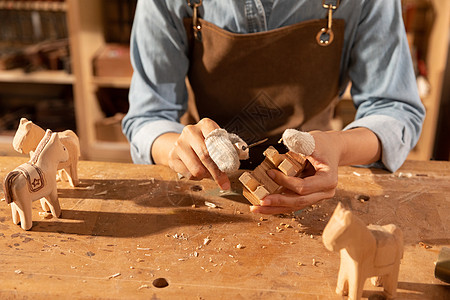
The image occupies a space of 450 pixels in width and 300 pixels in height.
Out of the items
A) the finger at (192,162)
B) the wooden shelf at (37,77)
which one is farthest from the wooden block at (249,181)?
the wooden shelf at (37,77)

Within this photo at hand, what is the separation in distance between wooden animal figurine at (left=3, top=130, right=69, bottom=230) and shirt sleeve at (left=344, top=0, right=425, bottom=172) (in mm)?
732

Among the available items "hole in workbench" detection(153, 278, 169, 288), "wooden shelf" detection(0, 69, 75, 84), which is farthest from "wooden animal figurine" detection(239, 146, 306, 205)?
"wooden shelf" detection(0, 69, 75, 84)

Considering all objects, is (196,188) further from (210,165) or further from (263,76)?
(263,76)

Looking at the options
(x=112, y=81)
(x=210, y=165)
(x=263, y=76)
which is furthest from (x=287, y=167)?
(x=112, y=81)

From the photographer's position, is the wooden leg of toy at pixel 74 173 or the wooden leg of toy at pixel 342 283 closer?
the wooden leg of toy at pixel 342 283

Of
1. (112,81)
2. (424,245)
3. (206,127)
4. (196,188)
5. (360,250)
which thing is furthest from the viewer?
(112,81)

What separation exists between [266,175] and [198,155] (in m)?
0.15

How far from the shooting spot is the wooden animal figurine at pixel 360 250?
2.27ft

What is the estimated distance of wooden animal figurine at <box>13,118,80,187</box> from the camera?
991 mm

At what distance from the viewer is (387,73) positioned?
1.25 metres

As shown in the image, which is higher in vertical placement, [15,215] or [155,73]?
[155,73]

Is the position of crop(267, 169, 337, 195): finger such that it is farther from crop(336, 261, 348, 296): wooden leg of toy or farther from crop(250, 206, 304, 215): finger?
crop(336, 261, 348, 296): wooden leg of toy

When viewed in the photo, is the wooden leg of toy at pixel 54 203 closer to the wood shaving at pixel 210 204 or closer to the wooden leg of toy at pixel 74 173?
the wooden leg of toy at pixel 74 173

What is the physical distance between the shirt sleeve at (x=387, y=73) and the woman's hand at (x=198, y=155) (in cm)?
44
